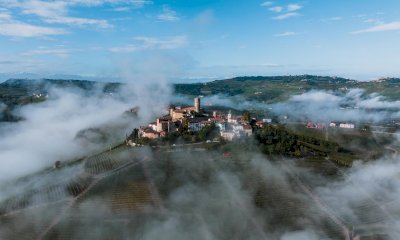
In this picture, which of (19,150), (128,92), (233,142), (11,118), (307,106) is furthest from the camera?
(307,106)

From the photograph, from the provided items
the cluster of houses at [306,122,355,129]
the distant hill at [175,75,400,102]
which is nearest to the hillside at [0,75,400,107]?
the distant hill at [175,75,400,102]

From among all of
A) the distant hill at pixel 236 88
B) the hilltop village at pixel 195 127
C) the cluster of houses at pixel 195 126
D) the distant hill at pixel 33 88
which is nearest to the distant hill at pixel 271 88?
the distant hill at pixel 236 88

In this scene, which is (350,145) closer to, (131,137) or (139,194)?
(131,137)

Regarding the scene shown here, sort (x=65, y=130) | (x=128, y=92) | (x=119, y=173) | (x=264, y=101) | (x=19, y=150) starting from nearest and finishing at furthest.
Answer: (x=119, y=173) < (x=19, y=150) < (x=65, y=130) < (x=128, y=92) < (x=264, y=101)

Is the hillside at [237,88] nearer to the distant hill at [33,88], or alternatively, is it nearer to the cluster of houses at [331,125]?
the distant hill at [33,88]

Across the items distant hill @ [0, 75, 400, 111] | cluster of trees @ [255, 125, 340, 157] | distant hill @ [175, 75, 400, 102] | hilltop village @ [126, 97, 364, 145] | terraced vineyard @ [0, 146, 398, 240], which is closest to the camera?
terraced vineyard @ [0, 146, 398, 240]

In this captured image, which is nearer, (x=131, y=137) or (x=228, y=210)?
(x=228, y=210)

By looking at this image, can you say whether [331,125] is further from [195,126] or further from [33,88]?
[33,88]

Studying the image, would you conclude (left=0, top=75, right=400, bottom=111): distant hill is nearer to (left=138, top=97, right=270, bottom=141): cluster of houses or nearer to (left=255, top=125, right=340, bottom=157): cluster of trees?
(left=138, top=97, right=270, bottom=141): cluster of houses

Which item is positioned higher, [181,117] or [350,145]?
[181,117]

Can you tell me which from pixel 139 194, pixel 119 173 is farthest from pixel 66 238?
pixel 119 173
